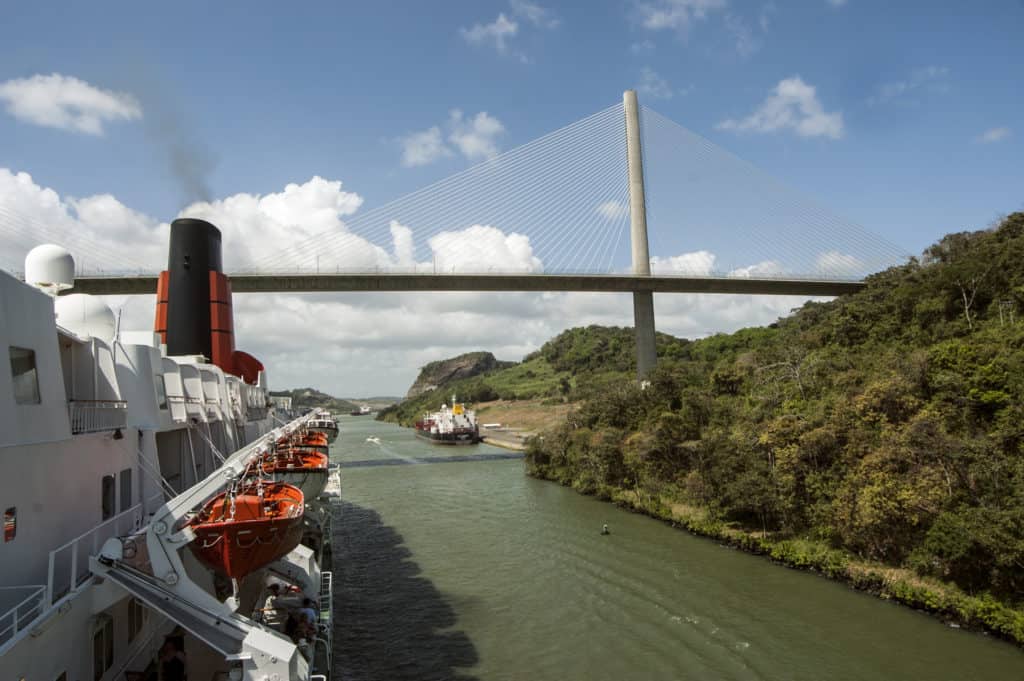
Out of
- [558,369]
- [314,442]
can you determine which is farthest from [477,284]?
[558,369]

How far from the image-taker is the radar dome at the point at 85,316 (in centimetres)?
976

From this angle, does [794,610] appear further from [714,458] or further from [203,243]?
[203,243]

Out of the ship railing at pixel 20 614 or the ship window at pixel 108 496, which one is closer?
the ship railing at pixel 20 614

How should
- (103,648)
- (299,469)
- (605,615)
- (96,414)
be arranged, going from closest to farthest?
(103,648)
(96,414)
(299,469)
(605,615)

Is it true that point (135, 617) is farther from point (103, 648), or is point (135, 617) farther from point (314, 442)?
point (314, 442)

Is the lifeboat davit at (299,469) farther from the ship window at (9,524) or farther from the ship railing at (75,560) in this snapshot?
the ship window at (9,524)

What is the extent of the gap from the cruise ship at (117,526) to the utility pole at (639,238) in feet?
106

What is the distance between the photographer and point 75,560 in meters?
6.52

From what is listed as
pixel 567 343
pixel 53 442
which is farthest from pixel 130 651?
pixel 567 343

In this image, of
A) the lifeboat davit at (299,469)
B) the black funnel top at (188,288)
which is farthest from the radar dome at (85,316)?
the black funnel top at (188,288)

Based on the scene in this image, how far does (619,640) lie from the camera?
44.6 feet

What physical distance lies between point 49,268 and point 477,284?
112 ft

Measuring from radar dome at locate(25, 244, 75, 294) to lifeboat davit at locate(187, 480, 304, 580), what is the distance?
15.5 ft

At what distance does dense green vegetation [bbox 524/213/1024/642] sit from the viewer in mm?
14195
